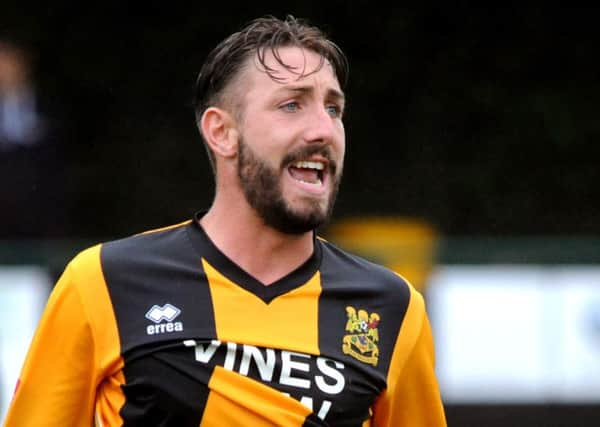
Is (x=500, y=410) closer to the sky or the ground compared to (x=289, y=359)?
closer to the ground

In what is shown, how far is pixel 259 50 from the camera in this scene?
3.72 metres

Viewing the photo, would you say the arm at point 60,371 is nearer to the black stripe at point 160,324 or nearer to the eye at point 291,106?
the black stripe at point 160,324

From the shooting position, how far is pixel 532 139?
11.1 m

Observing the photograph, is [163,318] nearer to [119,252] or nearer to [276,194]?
[119,252]

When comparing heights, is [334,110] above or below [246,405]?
above

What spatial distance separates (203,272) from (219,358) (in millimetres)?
251

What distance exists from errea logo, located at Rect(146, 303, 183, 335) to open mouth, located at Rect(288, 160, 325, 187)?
456 millimetres

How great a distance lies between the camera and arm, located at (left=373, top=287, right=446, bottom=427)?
148 inches

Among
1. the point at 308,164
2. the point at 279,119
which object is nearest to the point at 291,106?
the point at 279,119

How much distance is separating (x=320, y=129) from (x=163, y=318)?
2.03 ft

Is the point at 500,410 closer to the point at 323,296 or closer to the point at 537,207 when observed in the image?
the point at 537,207

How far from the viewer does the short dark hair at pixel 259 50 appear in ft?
12.2

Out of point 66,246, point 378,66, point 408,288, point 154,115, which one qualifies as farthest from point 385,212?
point 408,288

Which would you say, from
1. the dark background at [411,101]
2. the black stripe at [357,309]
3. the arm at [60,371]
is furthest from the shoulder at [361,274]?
the dark background at [411,101]
